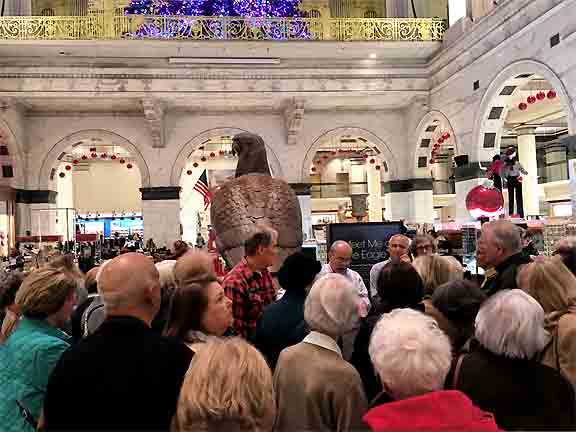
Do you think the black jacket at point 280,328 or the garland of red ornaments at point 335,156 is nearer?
the black jacket at point 280,328

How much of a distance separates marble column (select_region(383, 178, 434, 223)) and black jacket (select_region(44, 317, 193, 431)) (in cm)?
1726

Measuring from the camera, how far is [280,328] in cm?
311

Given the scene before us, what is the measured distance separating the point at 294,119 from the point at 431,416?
16084 mm

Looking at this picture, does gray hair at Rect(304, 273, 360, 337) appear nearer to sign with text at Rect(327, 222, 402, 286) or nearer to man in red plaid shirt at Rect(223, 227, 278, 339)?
man in red plaid shirt at Rect(223, 227, 278, 339)

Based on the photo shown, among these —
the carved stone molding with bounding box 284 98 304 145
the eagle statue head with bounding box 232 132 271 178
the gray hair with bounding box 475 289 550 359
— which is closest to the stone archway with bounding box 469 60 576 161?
the carved stone molding with bounding box 284 98 304 145

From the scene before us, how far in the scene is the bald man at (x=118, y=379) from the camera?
1889 mm

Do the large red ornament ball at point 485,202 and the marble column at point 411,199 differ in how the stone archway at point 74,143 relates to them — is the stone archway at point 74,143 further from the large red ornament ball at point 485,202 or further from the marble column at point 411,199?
the large red ornament ball at point 485,202

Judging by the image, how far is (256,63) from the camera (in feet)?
51.5

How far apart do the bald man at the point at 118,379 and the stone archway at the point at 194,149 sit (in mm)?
16192

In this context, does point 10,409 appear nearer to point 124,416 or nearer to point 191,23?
point 124,416

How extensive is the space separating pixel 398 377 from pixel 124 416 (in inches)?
34.8

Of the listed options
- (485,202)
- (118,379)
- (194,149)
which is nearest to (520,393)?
(118,379)

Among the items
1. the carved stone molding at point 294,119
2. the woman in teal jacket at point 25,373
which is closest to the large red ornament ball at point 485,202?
the woman in teal jacket at point 25,373

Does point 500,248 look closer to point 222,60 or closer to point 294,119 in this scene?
point 222,60
